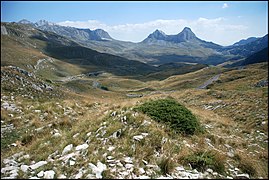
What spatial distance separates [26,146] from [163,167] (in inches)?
246

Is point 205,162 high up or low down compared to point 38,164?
down

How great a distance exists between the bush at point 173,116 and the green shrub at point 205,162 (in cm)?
270

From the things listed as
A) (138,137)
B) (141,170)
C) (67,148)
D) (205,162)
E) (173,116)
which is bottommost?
(205,162)

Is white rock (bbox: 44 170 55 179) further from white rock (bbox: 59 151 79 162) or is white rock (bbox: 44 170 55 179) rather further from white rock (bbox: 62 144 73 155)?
white rock (bbox: 62 144 73 155)

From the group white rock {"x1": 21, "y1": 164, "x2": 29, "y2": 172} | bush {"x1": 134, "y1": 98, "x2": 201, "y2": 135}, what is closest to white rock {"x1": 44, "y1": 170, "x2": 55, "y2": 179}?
white rock {"x1": 21, "y1": 164, "x2": 29, "y2": 172}

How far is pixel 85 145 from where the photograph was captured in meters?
8.78

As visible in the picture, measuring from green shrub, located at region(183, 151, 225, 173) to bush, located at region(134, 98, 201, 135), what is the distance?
2.70m

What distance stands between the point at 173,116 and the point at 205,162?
382 centimetres

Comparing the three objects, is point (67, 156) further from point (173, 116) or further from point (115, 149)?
point (173, 116)

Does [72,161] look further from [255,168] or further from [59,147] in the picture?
[255,168]

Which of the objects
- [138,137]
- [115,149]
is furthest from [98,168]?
[138,137]

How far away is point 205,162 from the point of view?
8.17 meters

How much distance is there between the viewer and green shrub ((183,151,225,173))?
807 cm

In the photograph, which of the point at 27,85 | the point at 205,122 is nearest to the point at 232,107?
the point at 205,122
